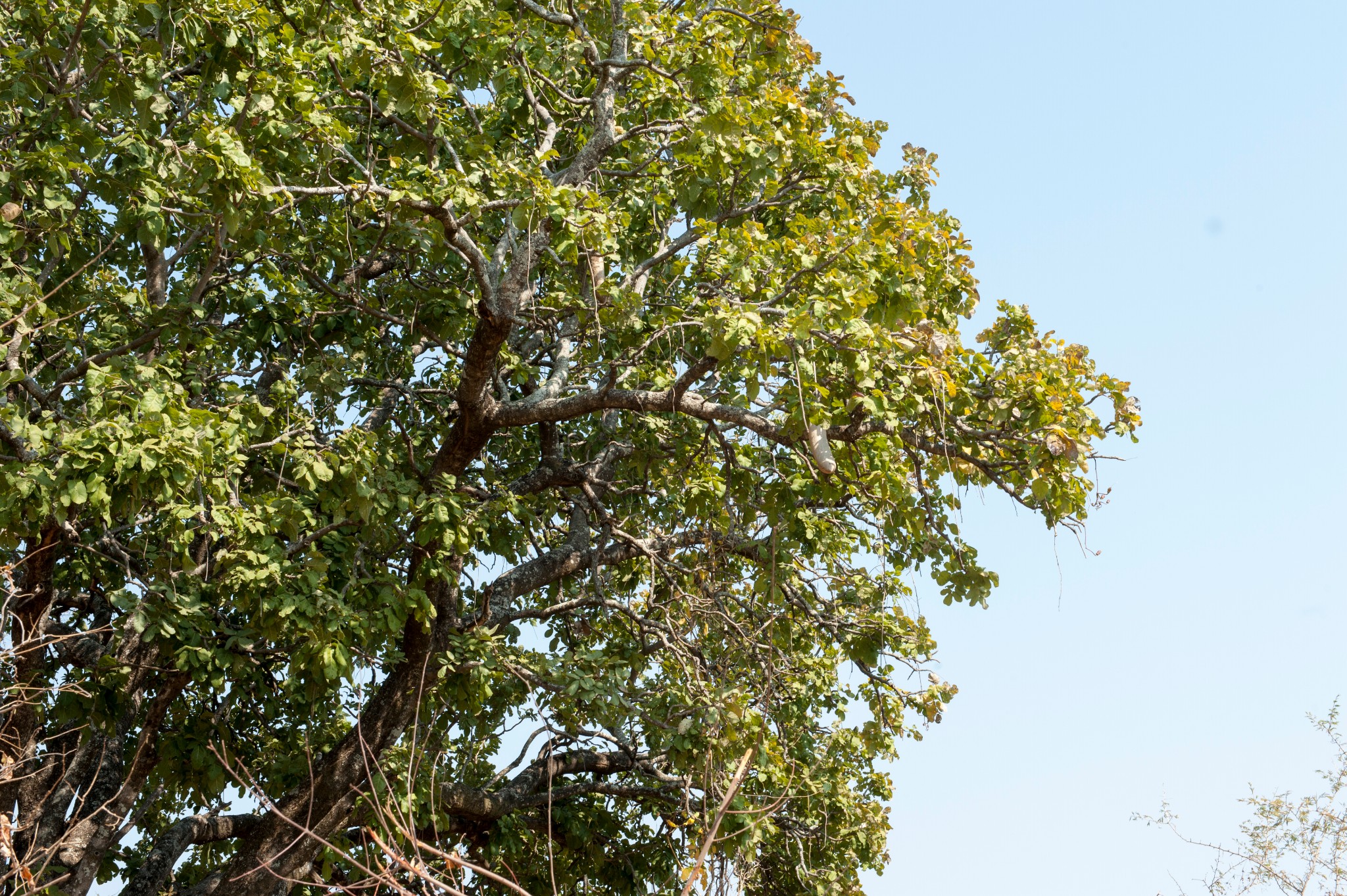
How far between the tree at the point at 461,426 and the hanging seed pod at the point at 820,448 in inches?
2.1

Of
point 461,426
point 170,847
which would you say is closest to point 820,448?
point 461,426

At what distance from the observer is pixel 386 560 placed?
8148mm

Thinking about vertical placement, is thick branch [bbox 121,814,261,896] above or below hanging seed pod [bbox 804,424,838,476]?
below

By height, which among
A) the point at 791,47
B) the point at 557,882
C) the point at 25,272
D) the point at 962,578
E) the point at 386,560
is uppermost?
the point at 791,47

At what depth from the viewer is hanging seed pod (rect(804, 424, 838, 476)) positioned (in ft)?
21.3

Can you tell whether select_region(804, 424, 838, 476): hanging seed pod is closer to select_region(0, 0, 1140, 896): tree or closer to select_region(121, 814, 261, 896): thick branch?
select_region(0, 0, 1140, 896): tree

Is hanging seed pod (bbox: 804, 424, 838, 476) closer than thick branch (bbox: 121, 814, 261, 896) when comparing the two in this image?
Yes

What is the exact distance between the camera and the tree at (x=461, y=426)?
22.8 feet

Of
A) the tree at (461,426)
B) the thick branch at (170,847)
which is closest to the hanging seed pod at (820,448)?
the tree at (461,426)

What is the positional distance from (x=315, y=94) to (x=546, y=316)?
2.68 meters

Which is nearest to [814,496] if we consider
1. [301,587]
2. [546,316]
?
[546,316]

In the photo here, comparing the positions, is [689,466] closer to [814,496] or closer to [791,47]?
[814,496]

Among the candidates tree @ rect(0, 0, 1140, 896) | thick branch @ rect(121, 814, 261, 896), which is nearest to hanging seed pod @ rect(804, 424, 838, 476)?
tree @ rect(0, 0, 1140, 896)

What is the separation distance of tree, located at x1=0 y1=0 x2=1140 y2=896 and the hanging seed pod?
54 millimetres
